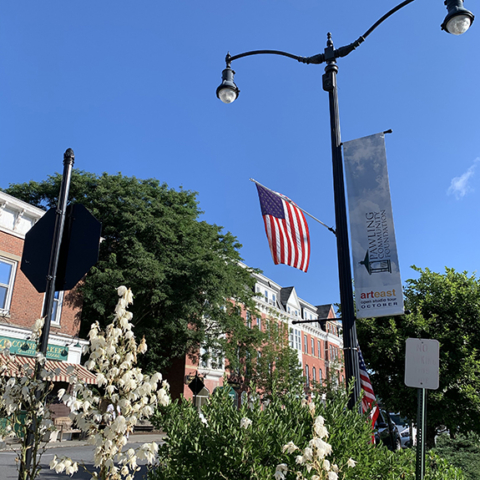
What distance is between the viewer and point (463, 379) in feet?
39.7

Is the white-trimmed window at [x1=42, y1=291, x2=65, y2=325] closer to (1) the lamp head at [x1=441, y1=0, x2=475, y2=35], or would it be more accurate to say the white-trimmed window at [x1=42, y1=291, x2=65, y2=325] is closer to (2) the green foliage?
(2) the green foliage

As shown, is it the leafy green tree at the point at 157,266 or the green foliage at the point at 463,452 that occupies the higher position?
the leafy green tree at the point at 157,266

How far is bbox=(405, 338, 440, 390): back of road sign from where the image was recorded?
4.85 meters

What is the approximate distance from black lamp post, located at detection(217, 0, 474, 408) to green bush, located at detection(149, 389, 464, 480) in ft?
3.67

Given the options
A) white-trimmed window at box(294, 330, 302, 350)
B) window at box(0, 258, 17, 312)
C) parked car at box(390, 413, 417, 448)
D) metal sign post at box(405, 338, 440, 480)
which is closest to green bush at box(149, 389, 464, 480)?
metal sign post at box(405, 338, 440, 480)

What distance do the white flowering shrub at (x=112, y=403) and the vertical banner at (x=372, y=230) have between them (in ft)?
12.5

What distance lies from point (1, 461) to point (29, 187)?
2149cm

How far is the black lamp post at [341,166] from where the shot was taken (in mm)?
6078

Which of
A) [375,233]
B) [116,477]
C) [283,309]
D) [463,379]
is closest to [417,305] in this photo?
[463,379]

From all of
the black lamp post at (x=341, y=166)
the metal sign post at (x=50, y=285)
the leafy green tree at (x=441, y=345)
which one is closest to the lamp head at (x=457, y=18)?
the black lamp post at (x=341, y=166)

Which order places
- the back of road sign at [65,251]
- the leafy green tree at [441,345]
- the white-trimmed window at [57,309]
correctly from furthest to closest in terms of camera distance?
the white-trimmed window at [57,309]
the leafy green tree at [441,345]
the back of road sign at [65,251]

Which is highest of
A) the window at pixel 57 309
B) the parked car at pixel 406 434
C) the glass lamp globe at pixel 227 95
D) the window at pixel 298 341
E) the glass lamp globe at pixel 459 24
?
the window at pixel 298 341

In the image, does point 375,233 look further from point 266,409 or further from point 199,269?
point 199,269

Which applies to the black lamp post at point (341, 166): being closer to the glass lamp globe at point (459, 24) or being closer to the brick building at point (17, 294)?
the glass lamp globe at point (459, 24)
